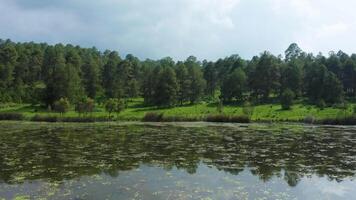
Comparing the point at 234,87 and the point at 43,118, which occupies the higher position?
the point at 234,87

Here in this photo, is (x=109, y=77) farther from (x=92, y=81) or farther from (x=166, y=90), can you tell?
(x=166, y=90)

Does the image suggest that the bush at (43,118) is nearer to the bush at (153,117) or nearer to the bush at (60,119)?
the bush at (60,119)

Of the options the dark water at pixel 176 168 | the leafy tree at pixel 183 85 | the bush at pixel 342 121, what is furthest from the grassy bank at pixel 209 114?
the dark water at pixel 176 168

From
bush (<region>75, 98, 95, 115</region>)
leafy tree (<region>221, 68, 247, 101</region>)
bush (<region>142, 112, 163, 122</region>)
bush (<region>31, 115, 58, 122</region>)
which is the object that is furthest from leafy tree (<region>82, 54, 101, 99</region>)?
bush (<region>142, 112, 163, 122</region>)

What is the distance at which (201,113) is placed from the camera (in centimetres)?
10306

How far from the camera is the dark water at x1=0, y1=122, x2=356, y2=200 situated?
25.7 m

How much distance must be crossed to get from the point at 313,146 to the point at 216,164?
1769cm

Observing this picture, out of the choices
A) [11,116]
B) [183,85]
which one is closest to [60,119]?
[11,116]

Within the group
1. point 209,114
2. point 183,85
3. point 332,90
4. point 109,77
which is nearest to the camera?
point 209,114

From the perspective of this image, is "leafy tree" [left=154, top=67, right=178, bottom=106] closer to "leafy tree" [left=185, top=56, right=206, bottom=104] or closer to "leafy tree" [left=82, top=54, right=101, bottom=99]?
"leafy tree" [left=185, top=56, right=206, bottom=104]

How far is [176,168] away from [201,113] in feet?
228

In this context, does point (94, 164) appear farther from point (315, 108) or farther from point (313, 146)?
point (315, 108)

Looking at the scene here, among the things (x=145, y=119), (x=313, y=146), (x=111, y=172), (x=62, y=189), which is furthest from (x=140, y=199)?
(x=145, y=119)

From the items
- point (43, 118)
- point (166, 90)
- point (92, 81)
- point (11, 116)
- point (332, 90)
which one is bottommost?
point (43, 118)
